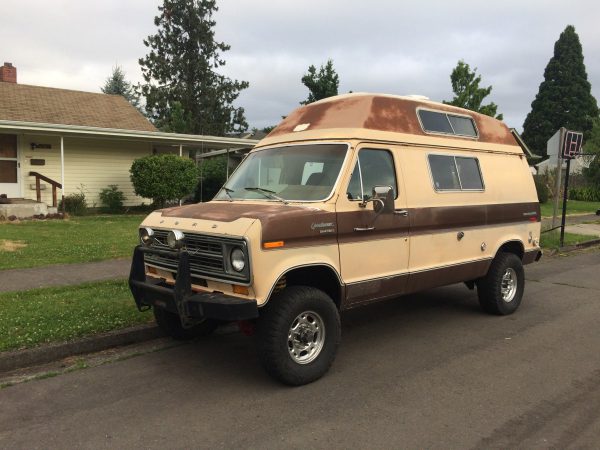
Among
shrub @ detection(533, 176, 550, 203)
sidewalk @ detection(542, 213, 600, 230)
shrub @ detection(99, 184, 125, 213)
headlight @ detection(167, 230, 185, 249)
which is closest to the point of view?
headlight @ detection(167, 230, 185, 249)

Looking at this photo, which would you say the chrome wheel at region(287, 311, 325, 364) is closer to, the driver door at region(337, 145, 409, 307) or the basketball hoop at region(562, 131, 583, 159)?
the driver door at region(337, 145, 409, 307)

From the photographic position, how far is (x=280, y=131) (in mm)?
5836

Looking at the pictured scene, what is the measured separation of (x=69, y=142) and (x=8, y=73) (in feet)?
22.2

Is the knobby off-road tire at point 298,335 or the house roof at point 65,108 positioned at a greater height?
the house roof at point 65,108

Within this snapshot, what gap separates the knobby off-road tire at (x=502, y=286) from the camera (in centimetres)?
658

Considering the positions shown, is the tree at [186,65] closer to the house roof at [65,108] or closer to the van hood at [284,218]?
the house roof at [65,108]

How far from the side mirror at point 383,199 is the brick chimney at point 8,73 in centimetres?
2173

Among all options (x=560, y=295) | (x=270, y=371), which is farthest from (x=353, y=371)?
(x=560, y=295)

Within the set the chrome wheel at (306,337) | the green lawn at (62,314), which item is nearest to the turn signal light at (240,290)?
the chrome wheel at (306,337)

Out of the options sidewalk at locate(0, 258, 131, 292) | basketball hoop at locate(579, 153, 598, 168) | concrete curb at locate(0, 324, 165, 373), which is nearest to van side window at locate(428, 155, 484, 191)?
concrete curb at locate(0, 324, 165, 373)

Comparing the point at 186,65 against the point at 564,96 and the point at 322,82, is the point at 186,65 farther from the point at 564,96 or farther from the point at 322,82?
the point at 564,96

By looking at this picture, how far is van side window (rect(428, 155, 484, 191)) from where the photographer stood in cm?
582

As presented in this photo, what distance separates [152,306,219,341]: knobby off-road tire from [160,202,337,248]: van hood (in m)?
1.21

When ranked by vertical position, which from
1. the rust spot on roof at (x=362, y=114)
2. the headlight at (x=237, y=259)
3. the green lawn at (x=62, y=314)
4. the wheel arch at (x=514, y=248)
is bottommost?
the green lawn at (x=62, y=314)
